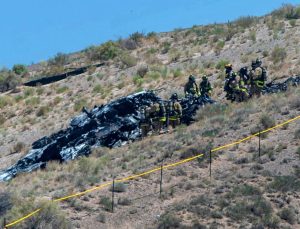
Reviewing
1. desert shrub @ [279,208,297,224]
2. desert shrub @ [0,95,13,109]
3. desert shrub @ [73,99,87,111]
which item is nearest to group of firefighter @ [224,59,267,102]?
desert shrub @ [73,99,87,111]

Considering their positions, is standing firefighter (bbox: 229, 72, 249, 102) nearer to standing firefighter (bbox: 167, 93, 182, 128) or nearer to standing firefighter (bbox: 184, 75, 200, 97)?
standing firefighter (bbox: 184, 75, 200, 97)

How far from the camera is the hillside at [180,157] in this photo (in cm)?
2802

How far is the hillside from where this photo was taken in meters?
28.0

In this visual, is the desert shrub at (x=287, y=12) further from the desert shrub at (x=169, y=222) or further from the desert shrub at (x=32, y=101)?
the desert shrub at (x=169, y=222)

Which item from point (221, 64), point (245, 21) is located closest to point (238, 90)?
point (221, 64)

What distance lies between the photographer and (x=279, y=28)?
60344 mm

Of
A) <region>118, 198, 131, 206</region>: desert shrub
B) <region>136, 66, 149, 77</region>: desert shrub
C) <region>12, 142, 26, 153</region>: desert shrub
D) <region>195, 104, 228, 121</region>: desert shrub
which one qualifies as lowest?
<region>12, 142, 26, 153</region>: desert shrub

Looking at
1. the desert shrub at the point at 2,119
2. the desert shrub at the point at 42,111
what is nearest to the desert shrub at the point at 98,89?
the desert shrub at the point at 42,111

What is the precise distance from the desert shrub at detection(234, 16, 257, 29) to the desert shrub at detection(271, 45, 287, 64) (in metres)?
13.4

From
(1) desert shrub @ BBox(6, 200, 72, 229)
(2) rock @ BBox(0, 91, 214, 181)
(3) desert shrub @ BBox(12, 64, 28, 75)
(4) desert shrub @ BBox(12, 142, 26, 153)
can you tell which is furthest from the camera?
(3) desert shrub @ BBox(12, 64, 28, 75)

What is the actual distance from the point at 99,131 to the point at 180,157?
29.2 ft

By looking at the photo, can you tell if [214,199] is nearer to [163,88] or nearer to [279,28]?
[163,88]

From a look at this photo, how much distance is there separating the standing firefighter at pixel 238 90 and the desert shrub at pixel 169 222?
1508cm

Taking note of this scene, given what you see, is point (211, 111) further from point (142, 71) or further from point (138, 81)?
point (142, 71)
